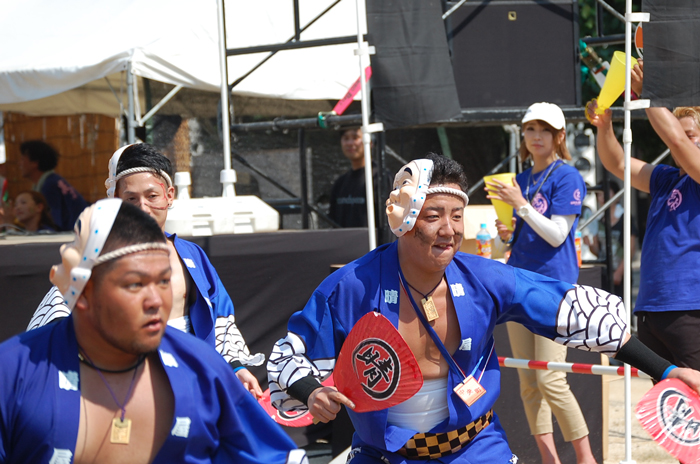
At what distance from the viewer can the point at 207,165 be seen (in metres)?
8.80

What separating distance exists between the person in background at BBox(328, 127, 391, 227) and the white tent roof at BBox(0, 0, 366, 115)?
3.77 feet

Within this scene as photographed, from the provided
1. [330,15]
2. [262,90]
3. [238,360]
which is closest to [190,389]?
[238,360]

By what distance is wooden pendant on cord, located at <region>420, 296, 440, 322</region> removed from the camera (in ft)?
9.10

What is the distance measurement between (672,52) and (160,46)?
4.07 metres

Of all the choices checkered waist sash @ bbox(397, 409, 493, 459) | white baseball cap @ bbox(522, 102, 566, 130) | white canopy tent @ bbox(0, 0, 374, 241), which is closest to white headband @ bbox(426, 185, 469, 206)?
checkered waist sash @ bbox(397, 409, 493, 459)

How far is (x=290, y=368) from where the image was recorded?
2.67 meters

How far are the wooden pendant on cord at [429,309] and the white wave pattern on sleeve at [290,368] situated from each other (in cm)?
38

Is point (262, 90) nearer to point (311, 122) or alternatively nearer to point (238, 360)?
point (311, 122)

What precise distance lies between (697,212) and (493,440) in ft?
5.71

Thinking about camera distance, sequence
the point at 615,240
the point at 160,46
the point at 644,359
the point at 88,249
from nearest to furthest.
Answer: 1. the point at 88,249
2. the point at 644,359
3. the point at 160,46
4. the point at 615,240

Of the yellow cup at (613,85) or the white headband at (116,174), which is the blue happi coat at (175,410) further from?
the yellow cup at (613,85)

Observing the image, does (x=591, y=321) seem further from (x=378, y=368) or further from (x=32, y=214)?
(x=32, y=214)

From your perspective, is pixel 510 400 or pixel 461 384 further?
pixel 510 400

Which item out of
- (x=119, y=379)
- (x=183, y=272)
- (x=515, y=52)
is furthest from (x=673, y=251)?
(x=515, y=52)
